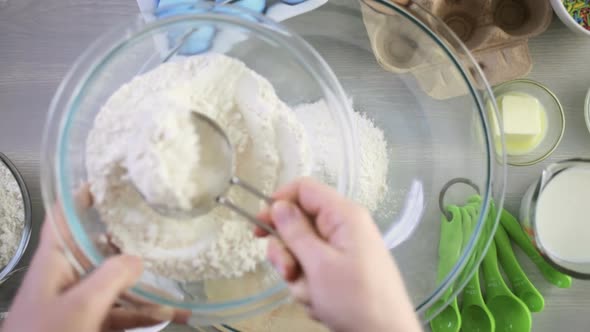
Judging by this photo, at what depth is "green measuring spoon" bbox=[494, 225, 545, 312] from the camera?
909 mm

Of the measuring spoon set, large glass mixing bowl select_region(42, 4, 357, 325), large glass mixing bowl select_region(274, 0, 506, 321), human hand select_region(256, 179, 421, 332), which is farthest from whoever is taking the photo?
the measuring spoon set

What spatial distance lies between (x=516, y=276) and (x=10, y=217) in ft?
3.16

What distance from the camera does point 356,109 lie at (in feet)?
2.84

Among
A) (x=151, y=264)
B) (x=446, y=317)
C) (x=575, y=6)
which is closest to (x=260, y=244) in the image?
(x=151, y=264)

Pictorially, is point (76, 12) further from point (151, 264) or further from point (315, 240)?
point (315, 240)

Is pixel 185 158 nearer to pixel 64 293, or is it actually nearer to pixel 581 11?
pixel 64 293

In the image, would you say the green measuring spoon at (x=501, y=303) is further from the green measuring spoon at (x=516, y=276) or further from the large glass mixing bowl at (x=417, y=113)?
the large glass mixing bowl at (x=417, y=113)

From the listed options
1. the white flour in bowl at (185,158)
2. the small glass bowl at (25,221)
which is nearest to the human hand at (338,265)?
the white flour in bowl at (185,158)

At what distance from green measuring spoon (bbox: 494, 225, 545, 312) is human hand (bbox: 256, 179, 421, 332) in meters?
0.49

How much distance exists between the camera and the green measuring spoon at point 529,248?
36.3 inches

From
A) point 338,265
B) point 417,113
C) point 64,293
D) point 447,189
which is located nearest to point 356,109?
point 417,113

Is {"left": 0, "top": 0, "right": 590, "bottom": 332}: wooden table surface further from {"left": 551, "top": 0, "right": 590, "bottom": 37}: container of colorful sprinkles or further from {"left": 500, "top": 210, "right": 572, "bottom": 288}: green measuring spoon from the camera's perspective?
{"left": 551, "top": 0, "right": 590, "bottom": 37}: container of colorful sprinkles

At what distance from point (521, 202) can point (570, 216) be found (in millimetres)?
90

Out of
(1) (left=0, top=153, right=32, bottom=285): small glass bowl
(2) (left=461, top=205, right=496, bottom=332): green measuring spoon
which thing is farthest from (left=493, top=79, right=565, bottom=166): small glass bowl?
(1) (left=0, top=153, right=32, bottom=285): small glass bowl
